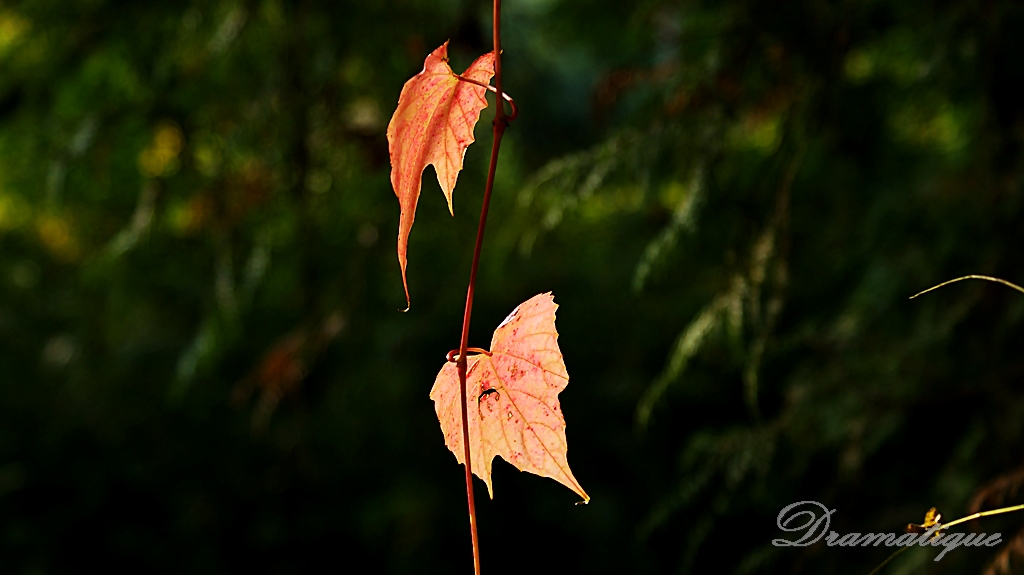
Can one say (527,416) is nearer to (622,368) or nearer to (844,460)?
(844,460)

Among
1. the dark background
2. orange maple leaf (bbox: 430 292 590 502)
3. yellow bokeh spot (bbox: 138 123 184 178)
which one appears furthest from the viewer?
yellow bokeh spot (bbox: 138 123 184 178)

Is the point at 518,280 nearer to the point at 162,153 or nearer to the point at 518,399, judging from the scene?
the point at 162,153

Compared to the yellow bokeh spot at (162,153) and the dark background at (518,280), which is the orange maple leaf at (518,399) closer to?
the dark background at (518,280)

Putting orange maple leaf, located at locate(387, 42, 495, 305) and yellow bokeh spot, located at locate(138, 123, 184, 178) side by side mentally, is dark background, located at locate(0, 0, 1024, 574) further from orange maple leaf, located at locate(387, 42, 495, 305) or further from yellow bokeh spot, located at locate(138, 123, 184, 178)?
orange maple leaf, located at locate(387, 42, 495, 305)

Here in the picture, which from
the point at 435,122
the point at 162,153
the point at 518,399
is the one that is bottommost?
the point at 518,399

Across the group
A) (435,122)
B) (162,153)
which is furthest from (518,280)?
(435,122)

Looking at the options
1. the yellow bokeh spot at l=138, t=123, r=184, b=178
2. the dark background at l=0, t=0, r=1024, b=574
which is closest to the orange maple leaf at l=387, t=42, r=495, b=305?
the dark background at l=0, t=0, r=1024, b=574

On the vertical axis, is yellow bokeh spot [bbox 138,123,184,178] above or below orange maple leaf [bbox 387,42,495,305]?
above
